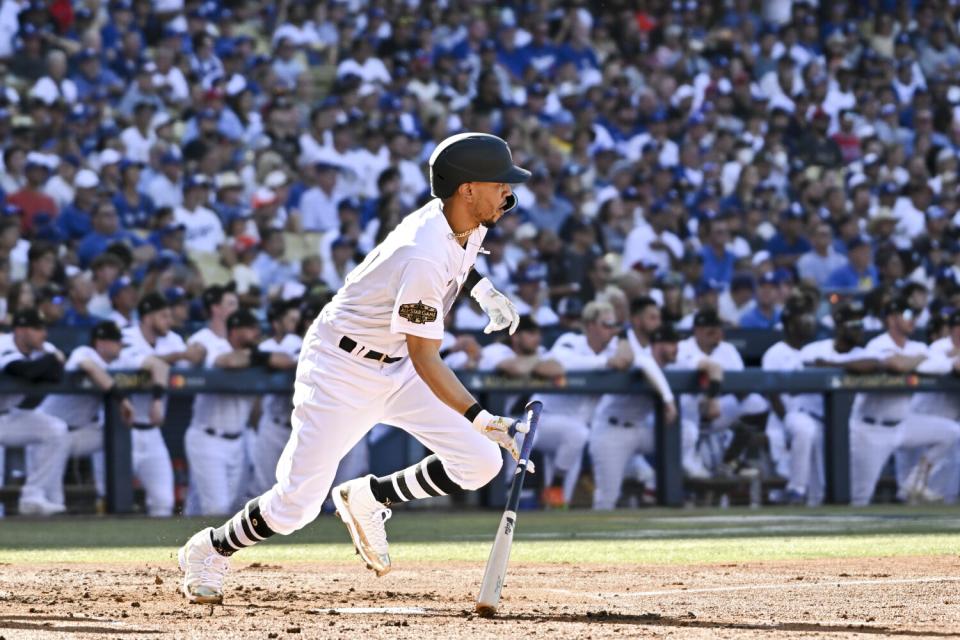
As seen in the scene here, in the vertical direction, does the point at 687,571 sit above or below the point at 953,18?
below

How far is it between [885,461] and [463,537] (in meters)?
4.26

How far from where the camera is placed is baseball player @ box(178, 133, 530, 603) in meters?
5.32

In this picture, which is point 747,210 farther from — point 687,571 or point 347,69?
point 687,571

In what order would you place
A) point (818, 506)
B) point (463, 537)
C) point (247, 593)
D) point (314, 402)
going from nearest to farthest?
1. point (314, 402)
2. point (247, 593)
3. point (463, 537)
4. point (818, 506)

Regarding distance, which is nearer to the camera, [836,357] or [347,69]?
[836,357]

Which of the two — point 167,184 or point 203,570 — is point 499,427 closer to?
point 203,570

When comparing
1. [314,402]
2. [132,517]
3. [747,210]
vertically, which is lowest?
[132,517]

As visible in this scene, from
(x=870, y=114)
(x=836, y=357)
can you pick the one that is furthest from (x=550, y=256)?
(x=870, y=114)

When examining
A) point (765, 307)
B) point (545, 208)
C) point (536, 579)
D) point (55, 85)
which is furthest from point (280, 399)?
point (55, 85)

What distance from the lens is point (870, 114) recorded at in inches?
746

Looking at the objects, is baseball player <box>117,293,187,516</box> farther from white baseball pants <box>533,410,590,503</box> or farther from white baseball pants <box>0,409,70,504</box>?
white baseball pants <box>533,410,590,503</box>

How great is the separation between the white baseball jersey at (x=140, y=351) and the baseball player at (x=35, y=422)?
18.3 inches

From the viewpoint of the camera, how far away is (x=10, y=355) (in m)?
10.5

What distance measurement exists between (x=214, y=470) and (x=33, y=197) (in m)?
3.86
